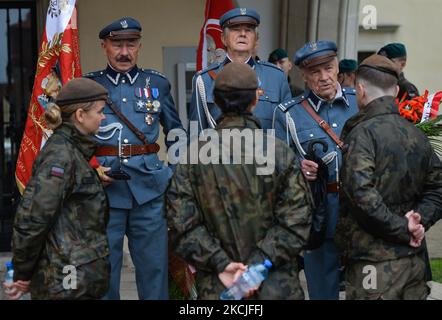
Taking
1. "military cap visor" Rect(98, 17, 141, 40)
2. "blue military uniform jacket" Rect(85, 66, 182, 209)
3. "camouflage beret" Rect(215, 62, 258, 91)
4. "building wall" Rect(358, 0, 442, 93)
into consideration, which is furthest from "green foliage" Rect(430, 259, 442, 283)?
"building wall" Rect(358, 0, 442, 93)

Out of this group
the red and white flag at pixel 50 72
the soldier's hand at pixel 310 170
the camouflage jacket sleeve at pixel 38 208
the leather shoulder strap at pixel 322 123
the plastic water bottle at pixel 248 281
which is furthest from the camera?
the red and white flag at pixel 50 72

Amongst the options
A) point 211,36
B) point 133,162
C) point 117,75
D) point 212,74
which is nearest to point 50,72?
point 117,75

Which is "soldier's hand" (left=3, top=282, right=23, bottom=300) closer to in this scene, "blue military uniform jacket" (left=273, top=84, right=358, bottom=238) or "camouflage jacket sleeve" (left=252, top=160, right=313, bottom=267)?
"camouflage jacket sleeve" (left=252, top=160, right=313, bottom=267)

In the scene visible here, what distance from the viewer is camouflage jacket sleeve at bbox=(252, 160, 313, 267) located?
12.8 feet

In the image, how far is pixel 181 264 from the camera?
577 cm

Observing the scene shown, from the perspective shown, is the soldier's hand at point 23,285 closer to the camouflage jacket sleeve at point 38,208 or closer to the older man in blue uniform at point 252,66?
the camouflage jacket sleeve at point 38,208

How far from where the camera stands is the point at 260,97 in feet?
17.6

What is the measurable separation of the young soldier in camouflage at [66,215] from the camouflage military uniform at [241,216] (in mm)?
436

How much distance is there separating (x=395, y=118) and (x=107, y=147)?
1.76m

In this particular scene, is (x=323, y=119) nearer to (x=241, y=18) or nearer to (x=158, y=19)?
(x=241, y=18)

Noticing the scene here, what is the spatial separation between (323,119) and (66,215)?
1.70m

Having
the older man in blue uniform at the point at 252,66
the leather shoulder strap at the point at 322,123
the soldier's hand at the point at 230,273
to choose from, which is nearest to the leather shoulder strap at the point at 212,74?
the older man in blue uniform at the point at 252,66

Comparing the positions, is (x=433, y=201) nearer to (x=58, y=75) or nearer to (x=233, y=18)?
(x=233, y=18)

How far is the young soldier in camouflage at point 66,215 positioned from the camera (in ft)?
13.1
